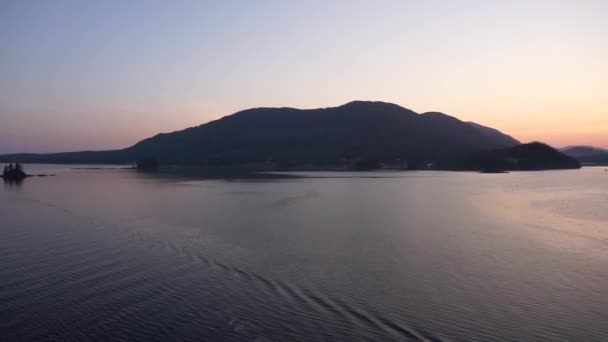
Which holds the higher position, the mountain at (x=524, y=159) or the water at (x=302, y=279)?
the mountain at (x=524, y=159)

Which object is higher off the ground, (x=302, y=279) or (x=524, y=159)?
(x=524, y=159)

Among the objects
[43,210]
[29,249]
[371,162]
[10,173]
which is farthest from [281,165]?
[29,249]

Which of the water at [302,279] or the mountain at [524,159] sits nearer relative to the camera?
A: the water at [302,279]

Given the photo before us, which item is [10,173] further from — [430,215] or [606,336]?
[606,336]

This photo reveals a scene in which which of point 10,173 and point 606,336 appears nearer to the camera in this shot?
point 606,336

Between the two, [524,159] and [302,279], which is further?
[524,159]
